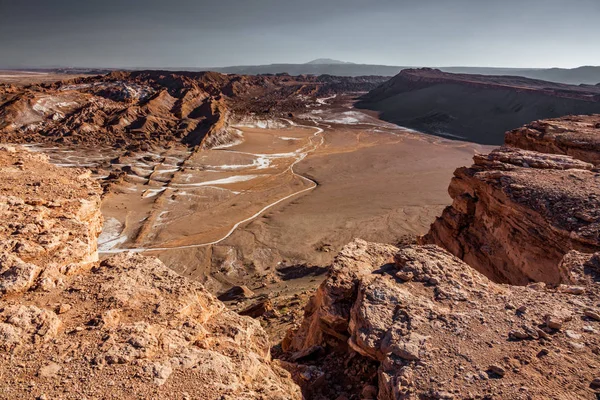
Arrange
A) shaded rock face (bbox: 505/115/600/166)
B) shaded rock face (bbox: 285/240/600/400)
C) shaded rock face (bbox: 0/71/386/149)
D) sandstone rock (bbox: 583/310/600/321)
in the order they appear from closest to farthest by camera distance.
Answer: shaded rock face (bbox: 285/240/600/400) < sandstone rock (bbox: 583/310/600/321) < shaded rock face (bbox: 505/115/600/166) < shaded rock face (bbox: 0/71/386/149)

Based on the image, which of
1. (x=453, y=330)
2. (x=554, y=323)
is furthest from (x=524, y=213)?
(x=453, y=330)

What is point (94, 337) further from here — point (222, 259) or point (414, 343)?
point (222, 259)

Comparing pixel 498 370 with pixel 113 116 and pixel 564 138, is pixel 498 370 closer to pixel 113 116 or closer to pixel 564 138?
pixel 564 138

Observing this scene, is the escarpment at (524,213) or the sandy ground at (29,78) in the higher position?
the sandy ground at (29,78)

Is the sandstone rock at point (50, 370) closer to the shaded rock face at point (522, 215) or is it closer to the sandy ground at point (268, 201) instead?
the shaded rock face at point (522, 215)

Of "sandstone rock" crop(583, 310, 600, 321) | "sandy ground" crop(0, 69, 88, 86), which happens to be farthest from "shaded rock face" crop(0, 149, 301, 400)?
"sandy ground" crop(0, 69, 88, 86)

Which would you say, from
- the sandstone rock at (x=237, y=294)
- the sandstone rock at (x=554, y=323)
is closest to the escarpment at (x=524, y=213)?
the sandstone rock at (x=554, y=323)

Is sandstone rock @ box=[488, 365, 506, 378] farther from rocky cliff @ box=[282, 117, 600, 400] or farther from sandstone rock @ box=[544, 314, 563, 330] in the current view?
sandstone rock @ box=[544, 314, 563, 330]
